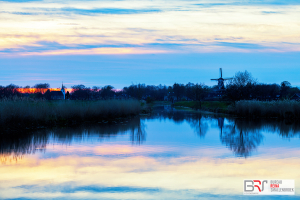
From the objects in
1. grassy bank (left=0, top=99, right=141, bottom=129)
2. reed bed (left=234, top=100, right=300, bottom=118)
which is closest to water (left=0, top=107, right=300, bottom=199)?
grassy bank (left=0, top=99, right=141, bottom=129)

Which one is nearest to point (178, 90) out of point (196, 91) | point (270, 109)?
point (196, 91)

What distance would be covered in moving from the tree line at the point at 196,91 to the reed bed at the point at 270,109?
221cm

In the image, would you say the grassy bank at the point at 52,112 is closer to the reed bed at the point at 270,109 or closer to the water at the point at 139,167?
the water at the point at 139,167

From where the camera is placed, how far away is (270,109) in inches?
1206

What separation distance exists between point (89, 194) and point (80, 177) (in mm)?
1438

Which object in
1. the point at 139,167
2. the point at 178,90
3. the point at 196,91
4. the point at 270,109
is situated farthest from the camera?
the point at 178,90

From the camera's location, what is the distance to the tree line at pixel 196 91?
44.9m

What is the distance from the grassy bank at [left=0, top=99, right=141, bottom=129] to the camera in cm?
1695

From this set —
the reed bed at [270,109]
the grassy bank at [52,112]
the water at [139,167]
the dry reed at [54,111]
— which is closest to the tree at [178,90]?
the reed bed at [270,109]

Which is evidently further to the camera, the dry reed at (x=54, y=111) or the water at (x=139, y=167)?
the dry reed at (x=54, y=111)

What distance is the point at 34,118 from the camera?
18734mm

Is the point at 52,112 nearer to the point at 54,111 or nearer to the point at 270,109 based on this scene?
the point at 54,111

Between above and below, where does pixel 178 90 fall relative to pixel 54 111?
above

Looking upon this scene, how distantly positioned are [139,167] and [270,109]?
2468cm
